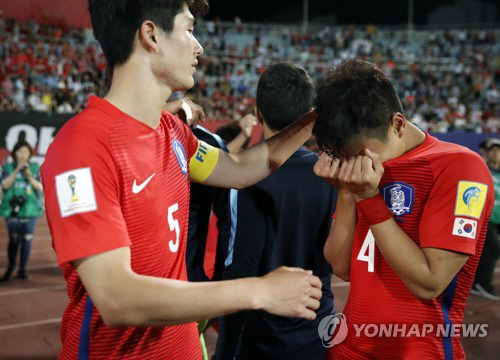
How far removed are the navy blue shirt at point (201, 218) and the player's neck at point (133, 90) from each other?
1089mm

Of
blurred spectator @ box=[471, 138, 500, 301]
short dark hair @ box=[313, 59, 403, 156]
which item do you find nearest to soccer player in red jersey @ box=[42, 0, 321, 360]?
A: short dark hair @ box=[313, 59, 403, 156]

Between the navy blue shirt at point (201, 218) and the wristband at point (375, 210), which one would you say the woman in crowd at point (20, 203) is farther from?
the wristband at point (375, 210)

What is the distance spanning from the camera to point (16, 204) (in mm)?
7285

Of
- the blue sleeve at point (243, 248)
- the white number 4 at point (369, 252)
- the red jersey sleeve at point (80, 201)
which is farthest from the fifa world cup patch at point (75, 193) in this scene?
the blue sleeve at point (243, 248)

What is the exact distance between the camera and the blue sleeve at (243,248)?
2.66 meters

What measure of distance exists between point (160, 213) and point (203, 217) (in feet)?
4.33

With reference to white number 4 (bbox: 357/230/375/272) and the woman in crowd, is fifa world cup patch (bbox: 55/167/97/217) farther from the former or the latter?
the woman in crowd

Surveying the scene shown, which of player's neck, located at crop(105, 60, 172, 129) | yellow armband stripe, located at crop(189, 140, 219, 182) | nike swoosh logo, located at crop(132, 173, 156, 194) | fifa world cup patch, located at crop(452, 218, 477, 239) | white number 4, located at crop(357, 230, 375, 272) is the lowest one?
white number 4, located at crop(357, 230, 375, 272)

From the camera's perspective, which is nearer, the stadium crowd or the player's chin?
the player's chin

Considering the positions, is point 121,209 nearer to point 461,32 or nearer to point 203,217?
point 203,217

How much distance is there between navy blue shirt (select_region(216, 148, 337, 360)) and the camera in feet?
8.54

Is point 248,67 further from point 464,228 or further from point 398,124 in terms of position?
point 464,228

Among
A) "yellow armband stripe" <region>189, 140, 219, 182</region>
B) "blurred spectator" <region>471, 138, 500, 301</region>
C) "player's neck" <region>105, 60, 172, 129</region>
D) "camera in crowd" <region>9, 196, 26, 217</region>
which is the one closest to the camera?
"player's neck" <region>105, 60, 172, 129</region>

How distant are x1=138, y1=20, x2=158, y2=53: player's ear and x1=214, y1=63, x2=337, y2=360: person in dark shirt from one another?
1.12 metres
